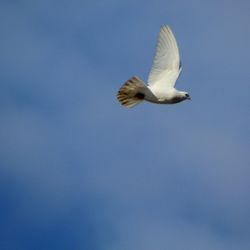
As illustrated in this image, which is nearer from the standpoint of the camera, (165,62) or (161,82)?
(161,82)

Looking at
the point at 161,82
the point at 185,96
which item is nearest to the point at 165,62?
the point at 161,82

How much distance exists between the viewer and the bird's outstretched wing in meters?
19.6

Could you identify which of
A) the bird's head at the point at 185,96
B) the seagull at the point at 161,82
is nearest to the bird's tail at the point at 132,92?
the seagull at the point at 161,82

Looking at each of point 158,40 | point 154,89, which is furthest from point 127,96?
point 158,40

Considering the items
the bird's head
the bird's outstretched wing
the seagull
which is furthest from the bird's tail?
the bird's head

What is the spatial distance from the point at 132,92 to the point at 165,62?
1.80 m

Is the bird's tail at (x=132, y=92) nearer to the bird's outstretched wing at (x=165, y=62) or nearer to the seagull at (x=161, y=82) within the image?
the seagull at (x=161, y=82)

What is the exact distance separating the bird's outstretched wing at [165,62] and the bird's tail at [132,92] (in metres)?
0.85

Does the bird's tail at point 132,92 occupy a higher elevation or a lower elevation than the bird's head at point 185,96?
lower

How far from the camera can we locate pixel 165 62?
20047 mm

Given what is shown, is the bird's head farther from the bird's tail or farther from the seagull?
the bird's tail

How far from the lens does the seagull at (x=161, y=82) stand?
18.8 meters

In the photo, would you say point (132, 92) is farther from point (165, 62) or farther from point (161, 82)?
point (165, 62)

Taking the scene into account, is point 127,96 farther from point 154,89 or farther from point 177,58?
point 177,58
